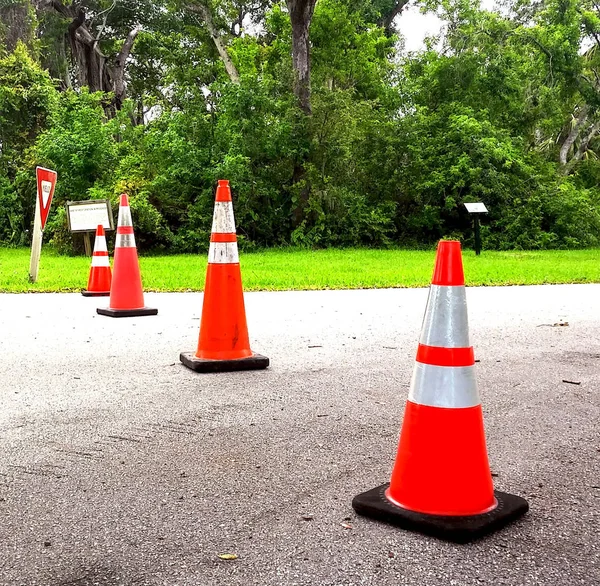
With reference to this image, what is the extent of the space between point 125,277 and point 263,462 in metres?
4.67

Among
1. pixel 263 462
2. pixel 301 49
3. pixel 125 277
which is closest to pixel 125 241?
pixel 125 277

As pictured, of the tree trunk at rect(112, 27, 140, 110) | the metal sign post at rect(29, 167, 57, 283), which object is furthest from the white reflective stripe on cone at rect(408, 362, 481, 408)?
the tree trunk at rect(112, 27, 140, 110)

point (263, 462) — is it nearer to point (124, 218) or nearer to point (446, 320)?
point (446, 320)

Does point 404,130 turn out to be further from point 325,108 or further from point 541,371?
point 541,371

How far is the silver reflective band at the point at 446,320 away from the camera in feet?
8.38

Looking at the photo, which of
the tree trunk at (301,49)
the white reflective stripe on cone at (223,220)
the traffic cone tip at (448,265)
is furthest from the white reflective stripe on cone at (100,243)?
the tree trunk at (301,49)

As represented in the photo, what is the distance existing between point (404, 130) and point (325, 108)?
3259 millimetres

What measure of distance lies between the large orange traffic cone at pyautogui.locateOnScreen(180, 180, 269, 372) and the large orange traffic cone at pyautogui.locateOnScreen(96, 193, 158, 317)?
2.34 m

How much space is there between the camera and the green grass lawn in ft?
36.4

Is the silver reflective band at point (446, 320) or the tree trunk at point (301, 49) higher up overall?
the tree trunk at point (301, 49)

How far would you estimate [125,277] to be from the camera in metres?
7.27

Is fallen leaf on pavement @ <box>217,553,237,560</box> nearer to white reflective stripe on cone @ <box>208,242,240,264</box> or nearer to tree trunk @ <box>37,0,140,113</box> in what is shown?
white reflective stripe on cone @ <box>208,242,240,264</box>

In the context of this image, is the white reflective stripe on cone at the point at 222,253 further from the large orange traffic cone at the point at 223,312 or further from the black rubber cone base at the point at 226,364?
the black rubber cone base at the point at 226,364

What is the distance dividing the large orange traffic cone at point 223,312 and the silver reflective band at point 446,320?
2.33 metres
